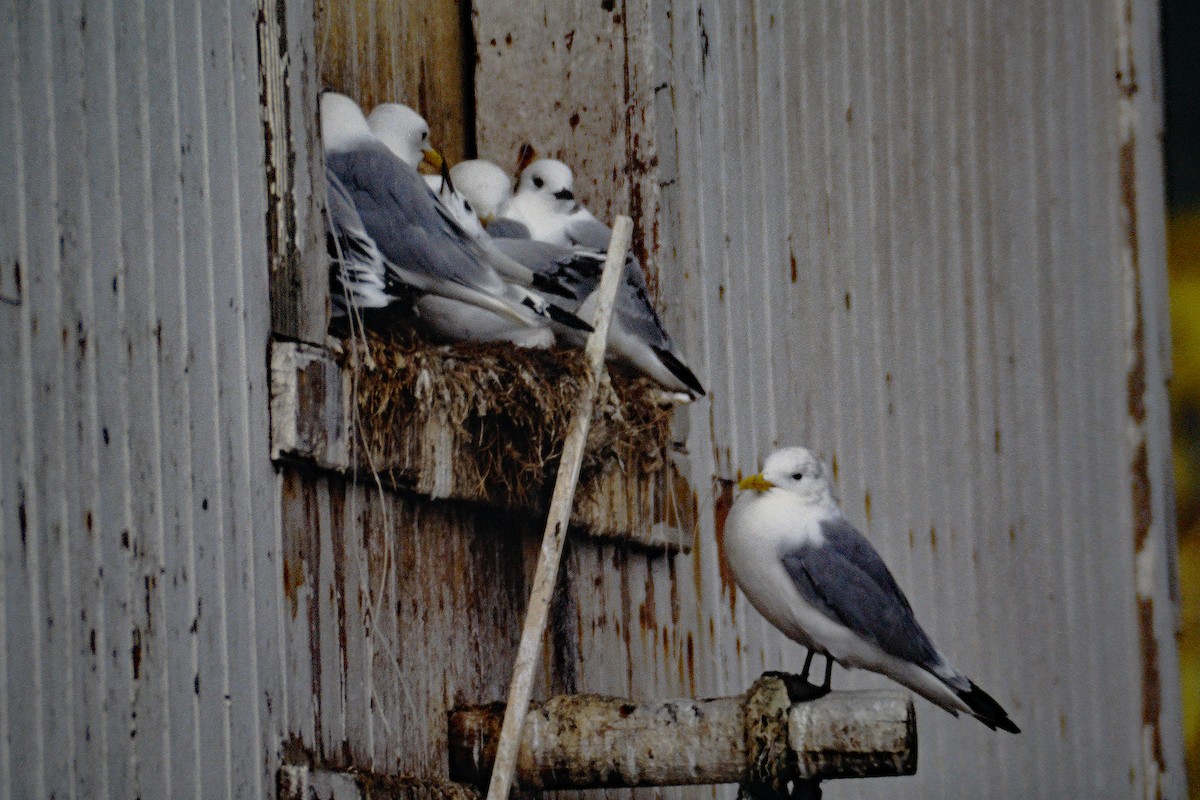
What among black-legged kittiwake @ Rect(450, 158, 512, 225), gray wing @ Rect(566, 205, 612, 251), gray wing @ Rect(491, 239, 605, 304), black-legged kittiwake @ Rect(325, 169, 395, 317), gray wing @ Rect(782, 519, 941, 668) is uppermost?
black-legged kittiwake @ Rect(450, 158, 512, 225)

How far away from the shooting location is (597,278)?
481cm

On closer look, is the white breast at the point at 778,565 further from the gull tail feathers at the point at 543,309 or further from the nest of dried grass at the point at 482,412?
the gull tail feathers at the point at 543,309

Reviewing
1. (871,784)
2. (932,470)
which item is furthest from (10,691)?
(932,470)

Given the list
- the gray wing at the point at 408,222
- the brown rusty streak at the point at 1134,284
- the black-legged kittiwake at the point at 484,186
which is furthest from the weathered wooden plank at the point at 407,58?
the brown rusty streak at the point at 1134,284

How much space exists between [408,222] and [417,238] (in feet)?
0.17

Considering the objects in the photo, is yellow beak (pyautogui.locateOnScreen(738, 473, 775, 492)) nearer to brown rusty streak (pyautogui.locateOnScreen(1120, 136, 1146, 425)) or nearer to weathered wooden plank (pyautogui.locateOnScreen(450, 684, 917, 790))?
weathered wooden plank (pyautogui.locateOnScreen(450, 684, 917, 790))

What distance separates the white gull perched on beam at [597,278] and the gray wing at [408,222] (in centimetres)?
71

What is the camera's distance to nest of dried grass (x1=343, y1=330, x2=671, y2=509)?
3775 mm

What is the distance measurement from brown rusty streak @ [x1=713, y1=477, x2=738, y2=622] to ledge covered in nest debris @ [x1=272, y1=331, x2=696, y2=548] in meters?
0.14

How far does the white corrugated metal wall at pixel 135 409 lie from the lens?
9.11ft

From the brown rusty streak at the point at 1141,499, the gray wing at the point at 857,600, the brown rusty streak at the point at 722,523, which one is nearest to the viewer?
the gray wing at the point at 857,600

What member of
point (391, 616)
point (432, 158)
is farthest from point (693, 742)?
point (432, 158)

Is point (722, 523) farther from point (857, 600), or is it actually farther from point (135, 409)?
point (135, 409)

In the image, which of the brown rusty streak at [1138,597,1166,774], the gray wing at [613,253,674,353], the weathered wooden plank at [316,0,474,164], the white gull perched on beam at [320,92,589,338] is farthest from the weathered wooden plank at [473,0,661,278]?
the brown rusty streak at [1138,597,1166,774]
